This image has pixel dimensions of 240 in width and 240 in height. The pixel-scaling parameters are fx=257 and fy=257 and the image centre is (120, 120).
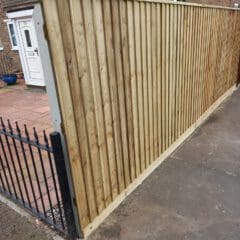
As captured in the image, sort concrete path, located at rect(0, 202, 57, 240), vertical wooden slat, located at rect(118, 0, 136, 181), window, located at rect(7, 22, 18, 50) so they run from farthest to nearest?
window, located at rect(7, 22, 18, 50) < concrete path, located at rect(0, 202, 57, 240) < vertical wooden slat, located at rect(118, 0, 136, 181)

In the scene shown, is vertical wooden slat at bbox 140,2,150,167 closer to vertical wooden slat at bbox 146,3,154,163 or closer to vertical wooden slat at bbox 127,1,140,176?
vertical wooden slat at bbox 146,3,154,163

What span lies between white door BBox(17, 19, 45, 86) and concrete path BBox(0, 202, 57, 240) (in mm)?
6494

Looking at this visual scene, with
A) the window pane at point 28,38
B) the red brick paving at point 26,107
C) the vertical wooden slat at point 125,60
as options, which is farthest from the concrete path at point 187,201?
the window pane at point 28,38

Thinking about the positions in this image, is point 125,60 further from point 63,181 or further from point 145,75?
point 63,181

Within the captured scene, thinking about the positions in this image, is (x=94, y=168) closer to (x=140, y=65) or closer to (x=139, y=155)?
(x=139, y=155)

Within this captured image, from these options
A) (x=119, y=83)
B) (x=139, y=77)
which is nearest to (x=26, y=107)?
(x=139, y=77)

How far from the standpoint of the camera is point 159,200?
116 inches

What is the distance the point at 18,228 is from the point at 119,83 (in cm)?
178

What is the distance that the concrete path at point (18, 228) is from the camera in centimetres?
248

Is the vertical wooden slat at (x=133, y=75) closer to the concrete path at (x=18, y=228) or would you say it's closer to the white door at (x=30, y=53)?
the concrete path at (x=18, y=228)

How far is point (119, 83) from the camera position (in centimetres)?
253

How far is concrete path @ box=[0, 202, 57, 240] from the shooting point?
8.14ft

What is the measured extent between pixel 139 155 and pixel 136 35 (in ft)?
4.58

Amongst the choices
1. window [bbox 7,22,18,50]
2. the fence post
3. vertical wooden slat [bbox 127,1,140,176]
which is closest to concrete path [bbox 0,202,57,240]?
the fence post
